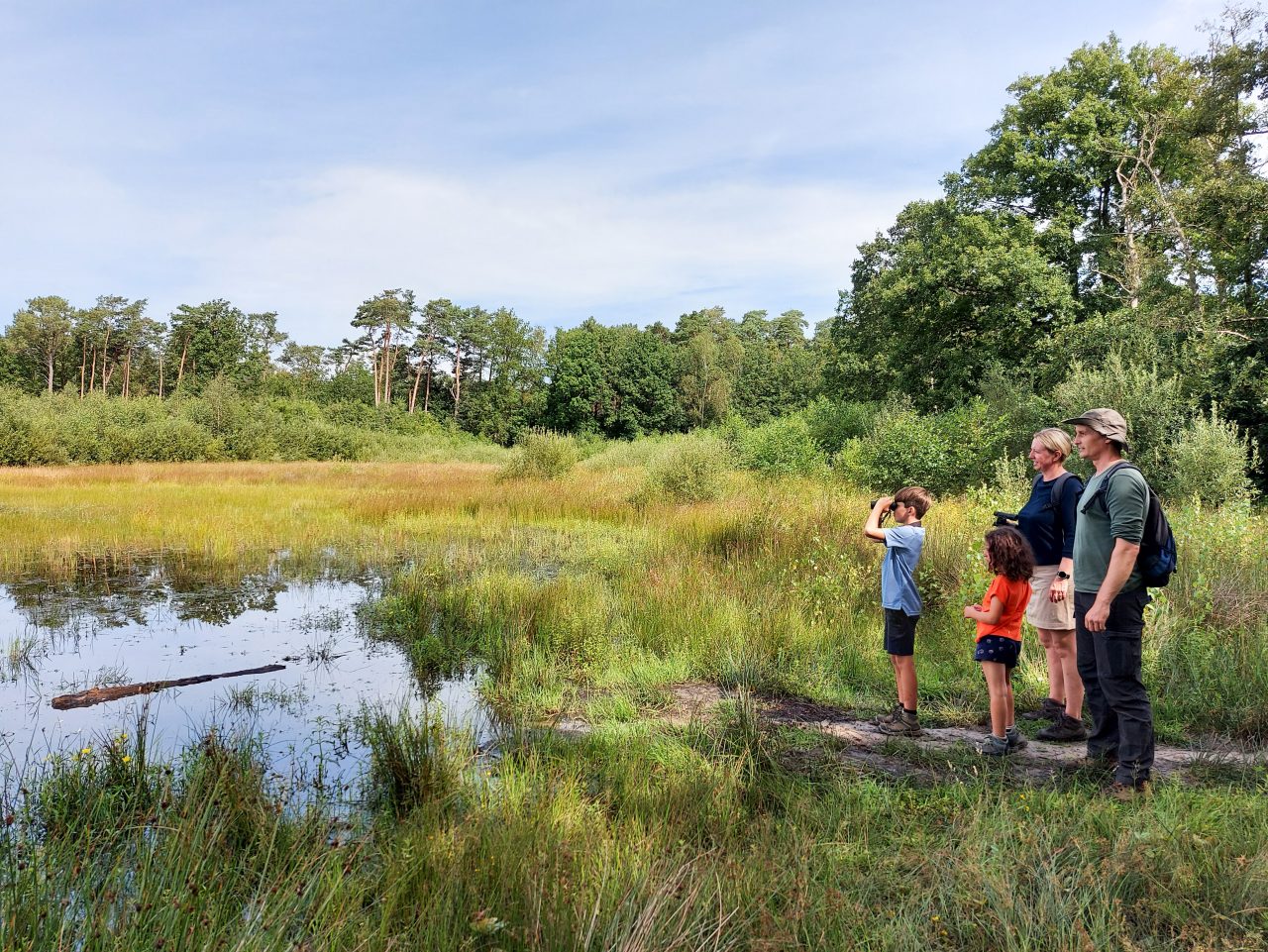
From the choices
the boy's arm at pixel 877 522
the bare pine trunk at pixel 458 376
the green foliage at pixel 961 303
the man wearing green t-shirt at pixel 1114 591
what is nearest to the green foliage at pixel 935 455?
the green foliage at pixel 961 303

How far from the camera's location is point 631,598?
747cm

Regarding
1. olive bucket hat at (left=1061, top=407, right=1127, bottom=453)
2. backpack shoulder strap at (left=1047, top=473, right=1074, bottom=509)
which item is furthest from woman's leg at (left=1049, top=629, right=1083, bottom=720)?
olive bucket hat at (left=1061, top=407, right=1127, bottom=453)

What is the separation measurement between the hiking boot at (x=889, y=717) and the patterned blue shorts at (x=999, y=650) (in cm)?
73

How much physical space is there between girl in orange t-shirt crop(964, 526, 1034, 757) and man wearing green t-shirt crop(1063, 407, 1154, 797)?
0.30m

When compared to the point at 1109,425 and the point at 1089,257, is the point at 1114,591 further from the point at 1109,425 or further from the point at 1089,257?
the point at 1089,257

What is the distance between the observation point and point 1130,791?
3.39 m

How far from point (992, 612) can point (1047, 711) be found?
3.95 feet

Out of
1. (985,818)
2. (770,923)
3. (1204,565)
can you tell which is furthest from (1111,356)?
(770,923)

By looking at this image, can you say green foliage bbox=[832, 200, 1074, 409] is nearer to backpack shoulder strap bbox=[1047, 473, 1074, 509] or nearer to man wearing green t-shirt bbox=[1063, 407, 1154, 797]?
backpack shoulder strap bbox=[1047, 473, 1074, 509]

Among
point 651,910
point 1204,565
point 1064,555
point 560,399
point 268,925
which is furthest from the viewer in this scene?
point 560,399

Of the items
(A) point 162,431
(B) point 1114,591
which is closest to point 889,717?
(B) point 1114,591

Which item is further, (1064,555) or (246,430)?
(246,430)

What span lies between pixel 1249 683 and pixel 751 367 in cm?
5073

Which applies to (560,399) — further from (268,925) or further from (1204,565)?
(268,925)
